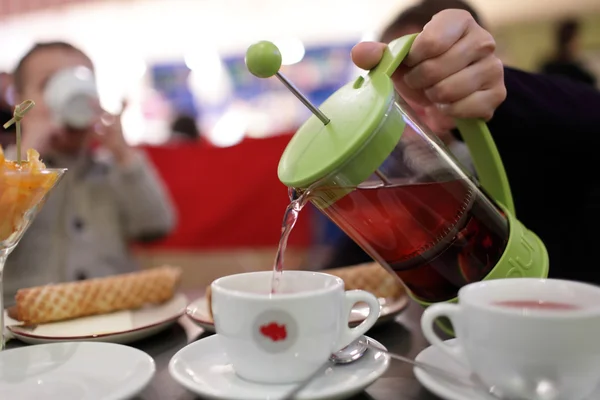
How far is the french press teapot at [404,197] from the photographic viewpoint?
Answer: 1.65 ft

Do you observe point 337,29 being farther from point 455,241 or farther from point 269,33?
point 455,241

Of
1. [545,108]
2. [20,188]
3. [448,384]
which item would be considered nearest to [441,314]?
[448,384]

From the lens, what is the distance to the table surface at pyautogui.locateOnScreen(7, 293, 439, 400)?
0.47 metres

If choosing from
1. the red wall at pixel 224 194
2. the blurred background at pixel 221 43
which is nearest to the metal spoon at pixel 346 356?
the red wall at pixel 224 194

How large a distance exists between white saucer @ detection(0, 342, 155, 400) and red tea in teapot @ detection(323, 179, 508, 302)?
245 millimetres

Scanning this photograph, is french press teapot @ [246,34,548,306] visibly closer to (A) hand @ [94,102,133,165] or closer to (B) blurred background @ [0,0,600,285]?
(A) hand @ [94,102,133,165]

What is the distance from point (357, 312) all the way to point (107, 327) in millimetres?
317

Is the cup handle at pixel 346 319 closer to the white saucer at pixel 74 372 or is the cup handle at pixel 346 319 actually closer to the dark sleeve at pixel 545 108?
the white saucer at pixel 74 372

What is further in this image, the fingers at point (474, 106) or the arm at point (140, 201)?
the arm at point (140, 201)

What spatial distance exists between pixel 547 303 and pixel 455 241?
0.42 feet

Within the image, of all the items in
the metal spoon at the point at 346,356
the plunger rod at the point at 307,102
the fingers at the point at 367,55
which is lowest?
the metal spoon at the point at 346,356

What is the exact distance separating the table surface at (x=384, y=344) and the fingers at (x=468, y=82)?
29 centimetres

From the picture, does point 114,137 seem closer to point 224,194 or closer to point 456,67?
point 224,194

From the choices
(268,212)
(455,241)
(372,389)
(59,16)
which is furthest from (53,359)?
(59,16)
